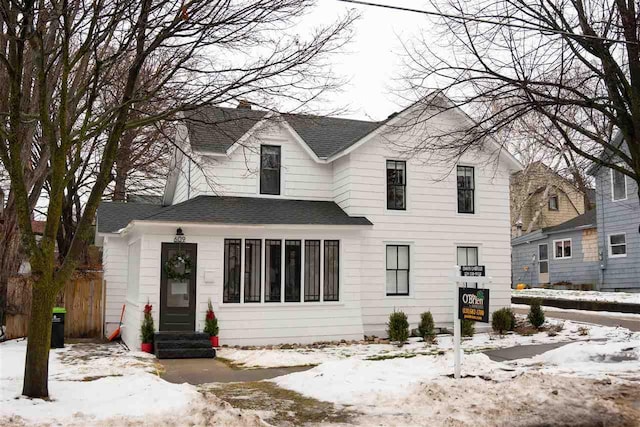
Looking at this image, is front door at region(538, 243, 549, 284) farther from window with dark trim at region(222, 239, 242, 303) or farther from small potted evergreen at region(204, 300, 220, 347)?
small potted evergreen at region(204, 300, 220, 347)

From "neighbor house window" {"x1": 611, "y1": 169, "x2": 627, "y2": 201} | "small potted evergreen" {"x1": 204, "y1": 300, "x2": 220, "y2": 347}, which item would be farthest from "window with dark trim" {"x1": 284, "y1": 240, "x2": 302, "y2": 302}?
"neighbor house window" {"x1": 611, "y1": 169, "x2": 627, "y2": 201}

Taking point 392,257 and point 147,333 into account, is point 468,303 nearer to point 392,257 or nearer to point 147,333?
point 392,257

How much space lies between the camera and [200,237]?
14711 mm

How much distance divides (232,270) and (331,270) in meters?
2.55

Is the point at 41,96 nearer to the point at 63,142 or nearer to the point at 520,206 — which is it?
the point at 63,142

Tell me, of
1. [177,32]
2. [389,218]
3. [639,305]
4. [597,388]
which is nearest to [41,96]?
[177,32]

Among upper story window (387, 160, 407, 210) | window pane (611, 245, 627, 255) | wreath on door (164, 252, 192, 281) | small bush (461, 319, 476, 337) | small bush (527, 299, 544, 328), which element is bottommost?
small bush (461, 319, 476, 337)

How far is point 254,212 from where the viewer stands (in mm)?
15406

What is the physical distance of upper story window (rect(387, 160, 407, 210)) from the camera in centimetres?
1705

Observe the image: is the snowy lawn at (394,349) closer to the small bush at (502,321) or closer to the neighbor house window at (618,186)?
the small bush at (502,321)

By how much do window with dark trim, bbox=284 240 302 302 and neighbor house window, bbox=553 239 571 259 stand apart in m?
20.4

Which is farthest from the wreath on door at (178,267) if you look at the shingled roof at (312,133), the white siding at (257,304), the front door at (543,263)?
the front door at (543,263)

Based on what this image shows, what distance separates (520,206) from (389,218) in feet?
71.0

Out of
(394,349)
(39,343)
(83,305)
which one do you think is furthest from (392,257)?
(39,343)
